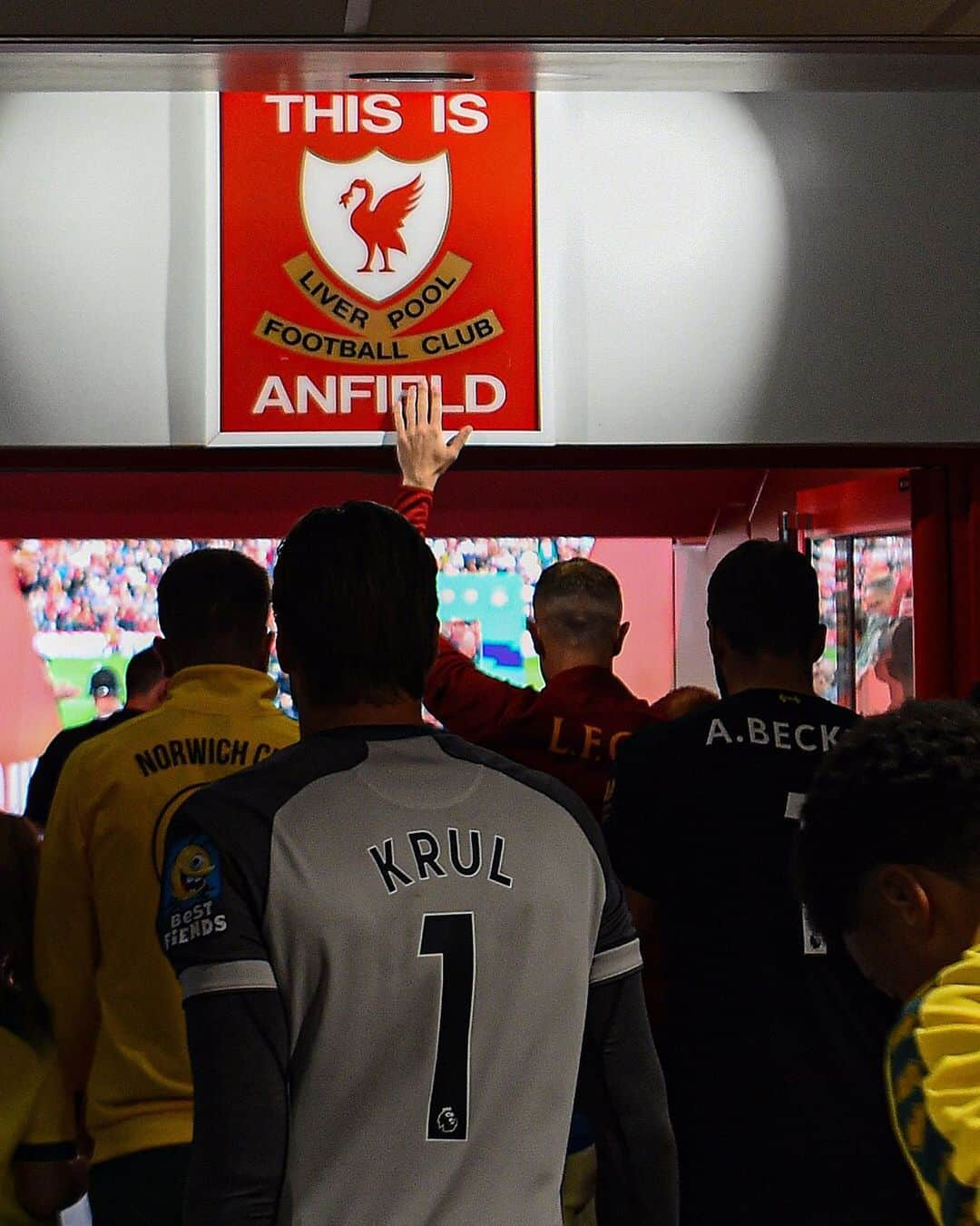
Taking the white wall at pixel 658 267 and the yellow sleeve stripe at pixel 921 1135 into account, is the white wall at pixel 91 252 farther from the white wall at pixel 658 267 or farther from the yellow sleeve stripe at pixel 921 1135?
the yellow sleeve stripe at pixel 921 1135

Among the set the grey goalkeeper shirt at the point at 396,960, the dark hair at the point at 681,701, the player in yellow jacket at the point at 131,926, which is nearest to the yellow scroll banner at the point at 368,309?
the dark hair at the point at 681,701

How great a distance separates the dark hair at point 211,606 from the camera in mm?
2453

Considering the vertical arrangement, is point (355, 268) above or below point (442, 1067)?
above

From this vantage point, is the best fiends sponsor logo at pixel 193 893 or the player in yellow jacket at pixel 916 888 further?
the best fiends sponsor logo at pixel 193 893

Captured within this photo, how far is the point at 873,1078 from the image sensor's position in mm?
2258

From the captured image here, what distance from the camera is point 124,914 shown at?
2.26m

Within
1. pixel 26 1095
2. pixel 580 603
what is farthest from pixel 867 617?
pixel 26 1095

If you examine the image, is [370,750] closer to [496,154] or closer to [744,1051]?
[744,1051]

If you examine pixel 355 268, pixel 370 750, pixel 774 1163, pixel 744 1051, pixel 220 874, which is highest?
pixel 355 268

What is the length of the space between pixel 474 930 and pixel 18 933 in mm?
1102

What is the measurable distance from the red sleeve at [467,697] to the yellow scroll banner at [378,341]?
1.16ft

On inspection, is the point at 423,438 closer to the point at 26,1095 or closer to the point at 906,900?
the point at 26,1095

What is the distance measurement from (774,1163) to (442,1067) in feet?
3.10
